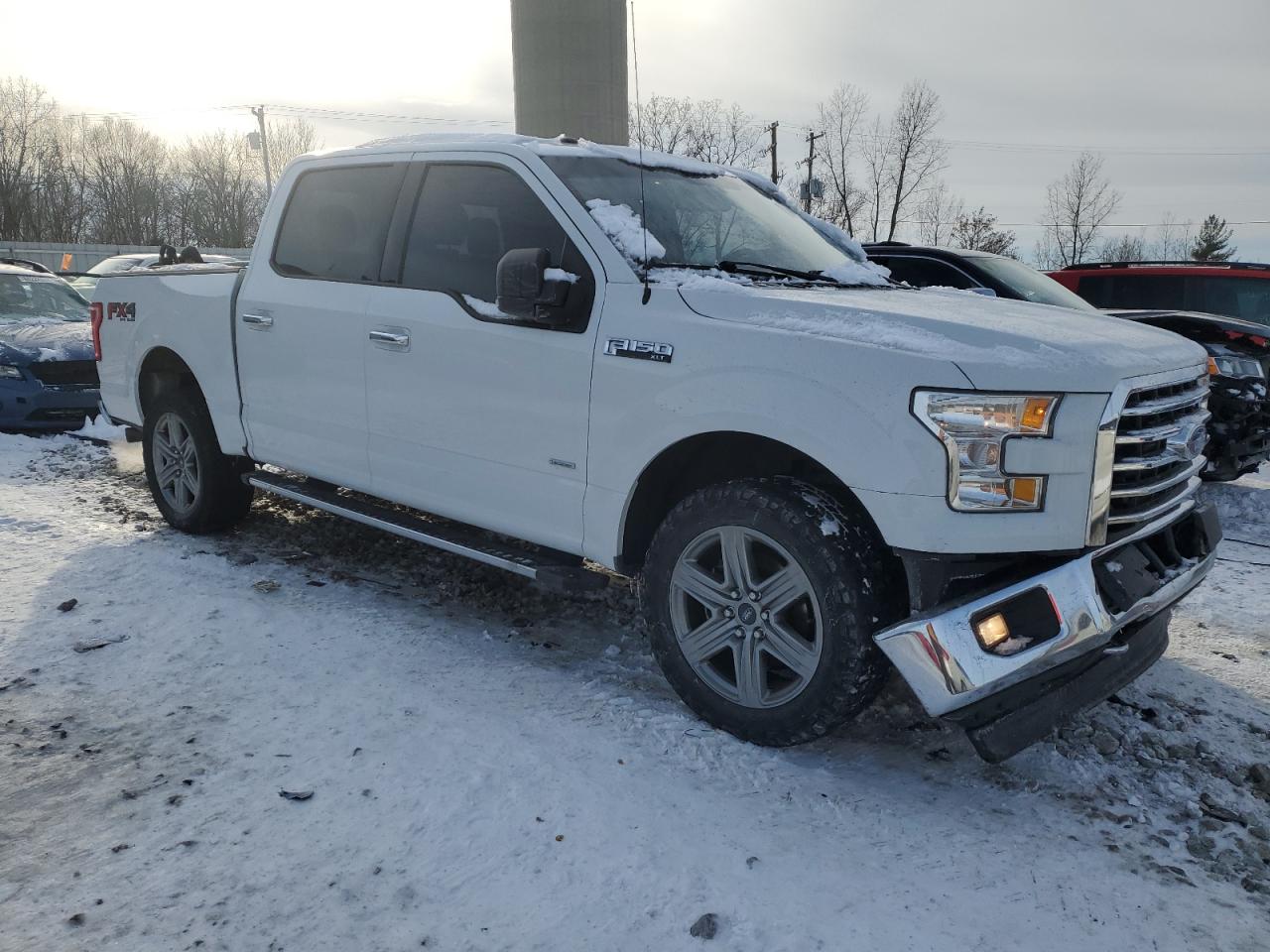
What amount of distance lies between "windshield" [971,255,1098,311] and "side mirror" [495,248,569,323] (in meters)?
4.99

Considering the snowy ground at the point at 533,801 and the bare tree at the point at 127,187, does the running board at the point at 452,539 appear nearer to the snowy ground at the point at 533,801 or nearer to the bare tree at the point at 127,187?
the snowy ground at the point at 533,801

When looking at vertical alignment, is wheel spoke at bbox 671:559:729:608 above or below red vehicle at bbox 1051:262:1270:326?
below

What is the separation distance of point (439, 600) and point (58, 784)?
6.29 ft

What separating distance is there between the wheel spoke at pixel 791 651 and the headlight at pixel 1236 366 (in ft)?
17.7

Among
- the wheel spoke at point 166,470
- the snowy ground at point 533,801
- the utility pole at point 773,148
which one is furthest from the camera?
the utility pole at point 773,148

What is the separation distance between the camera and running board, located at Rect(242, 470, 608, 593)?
3.63 meters

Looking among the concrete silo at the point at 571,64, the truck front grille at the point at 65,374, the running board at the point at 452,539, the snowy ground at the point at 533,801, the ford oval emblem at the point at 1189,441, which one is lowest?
the snowy ground at the point at 533,801

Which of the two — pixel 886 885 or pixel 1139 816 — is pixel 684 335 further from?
pixel 1139 816

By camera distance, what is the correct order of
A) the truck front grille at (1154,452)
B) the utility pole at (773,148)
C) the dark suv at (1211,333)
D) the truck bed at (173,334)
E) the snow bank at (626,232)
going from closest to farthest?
the truck front grille at (1154,452)
the snow bank at (626,232)
the truck bed at (173,334)
the dark suv at (1211,333)
the utility pole at (773,148)

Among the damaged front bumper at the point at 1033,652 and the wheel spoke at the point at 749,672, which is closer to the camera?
the damaged front bumper at the point at 1033,652

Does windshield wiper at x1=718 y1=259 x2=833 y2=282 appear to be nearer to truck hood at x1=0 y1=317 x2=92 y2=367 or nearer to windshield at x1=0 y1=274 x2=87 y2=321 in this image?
truck hood at x1=0 y1=317 x2=92 y2=367

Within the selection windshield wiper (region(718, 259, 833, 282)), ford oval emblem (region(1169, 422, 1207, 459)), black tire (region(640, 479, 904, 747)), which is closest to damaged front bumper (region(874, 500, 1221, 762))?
black tire (region(640, 479, 904, 747))

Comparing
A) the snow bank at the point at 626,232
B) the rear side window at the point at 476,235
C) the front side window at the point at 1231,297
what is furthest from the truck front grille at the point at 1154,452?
the front side window at the point at 1231,297

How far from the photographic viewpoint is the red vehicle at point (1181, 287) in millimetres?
9383
